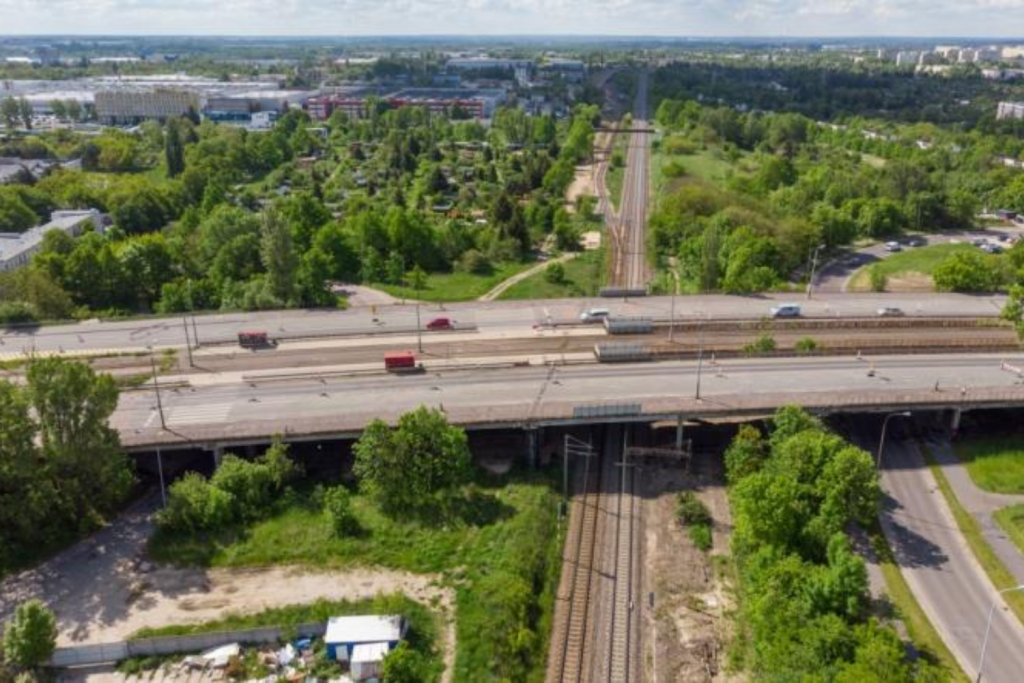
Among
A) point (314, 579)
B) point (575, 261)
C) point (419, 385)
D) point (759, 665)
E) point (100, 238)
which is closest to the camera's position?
point (759, 665)

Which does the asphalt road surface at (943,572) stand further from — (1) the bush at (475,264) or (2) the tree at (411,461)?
(1) the bush at (475,264)

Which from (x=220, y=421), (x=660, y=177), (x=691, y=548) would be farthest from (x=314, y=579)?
(x=660, y=177)

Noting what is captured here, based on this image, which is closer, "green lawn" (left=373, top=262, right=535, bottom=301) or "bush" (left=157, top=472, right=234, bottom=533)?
"bush" (left=157, top=472, right=234, bottom=533)

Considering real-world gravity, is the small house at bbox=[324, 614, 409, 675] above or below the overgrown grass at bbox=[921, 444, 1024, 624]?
Result: above

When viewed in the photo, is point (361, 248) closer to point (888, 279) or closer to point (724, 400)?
point (724, 400)

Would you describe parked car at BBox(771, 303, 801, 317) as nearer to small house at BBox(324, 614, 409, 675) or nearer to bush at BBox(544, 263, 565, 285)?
bush at BBox(544, 263, 565, 285)

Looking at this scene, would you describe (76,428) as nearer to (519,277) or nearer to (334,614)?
(334,614)

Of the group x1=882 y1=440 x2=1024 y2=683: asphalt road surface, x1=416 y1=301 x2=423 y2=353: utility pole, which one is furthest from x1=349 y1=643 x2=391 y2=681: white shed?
x1=416 y1=301 x2=423 y2=353: utility pole
